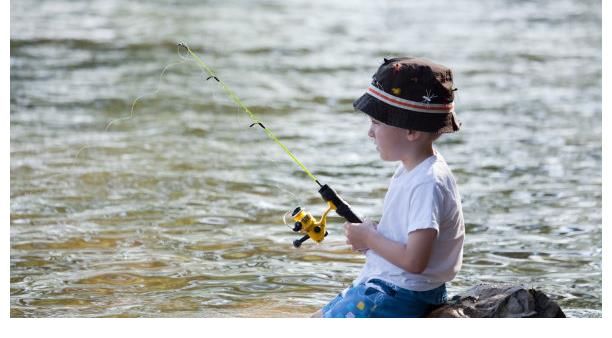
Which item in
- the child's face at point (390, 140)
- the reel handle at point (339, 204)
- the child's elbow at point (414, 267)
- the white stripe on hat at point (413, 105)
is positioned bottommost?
the child's elbow at point (414, 267)

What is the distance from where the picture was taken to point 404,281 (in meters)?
3.43

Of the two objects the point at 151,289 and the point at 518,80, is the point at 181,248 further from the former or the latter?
the point at 518,80

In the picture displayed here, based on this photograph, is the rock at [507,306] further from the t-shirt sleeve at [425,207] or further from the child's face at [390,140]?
the child's face at [390,140]

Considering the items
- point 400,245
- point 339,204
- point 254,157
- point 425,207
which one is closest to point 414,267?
point 400,245

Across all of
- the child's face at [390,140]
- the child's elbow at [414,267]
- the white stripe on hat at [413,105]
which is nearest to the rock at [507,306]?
the child's elbow at [414,267]

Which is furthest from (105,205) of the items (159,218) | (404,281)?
(404,281)

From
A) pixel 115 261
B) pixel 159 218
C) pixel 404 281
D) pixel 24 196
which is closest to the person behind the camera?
pixel 404 281

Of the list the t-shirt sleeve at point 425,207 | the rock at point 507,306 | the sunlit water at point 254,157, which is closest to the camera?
the t-shirt sleeve at point 425,207

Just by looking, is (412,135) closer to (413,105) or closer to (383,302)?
(413,105)

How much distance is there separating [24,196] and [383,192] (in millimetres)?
1989

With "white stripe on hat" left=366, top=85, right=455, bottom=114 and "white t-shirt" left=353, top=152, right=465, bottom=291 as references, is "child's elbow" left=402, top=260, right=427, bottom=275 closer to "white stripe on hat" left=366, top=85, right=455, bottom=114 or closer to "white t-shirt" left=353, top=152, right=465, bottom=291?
"white t-shirt" left=353, top=152, right=465, bottom=291

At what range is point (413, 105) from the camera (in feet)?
11.1

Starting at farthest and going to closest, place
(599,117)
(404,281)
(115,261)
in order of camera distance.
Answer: (599,117), (115,261), (404,281)

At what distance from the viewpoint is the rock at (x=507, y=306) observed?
355cm
